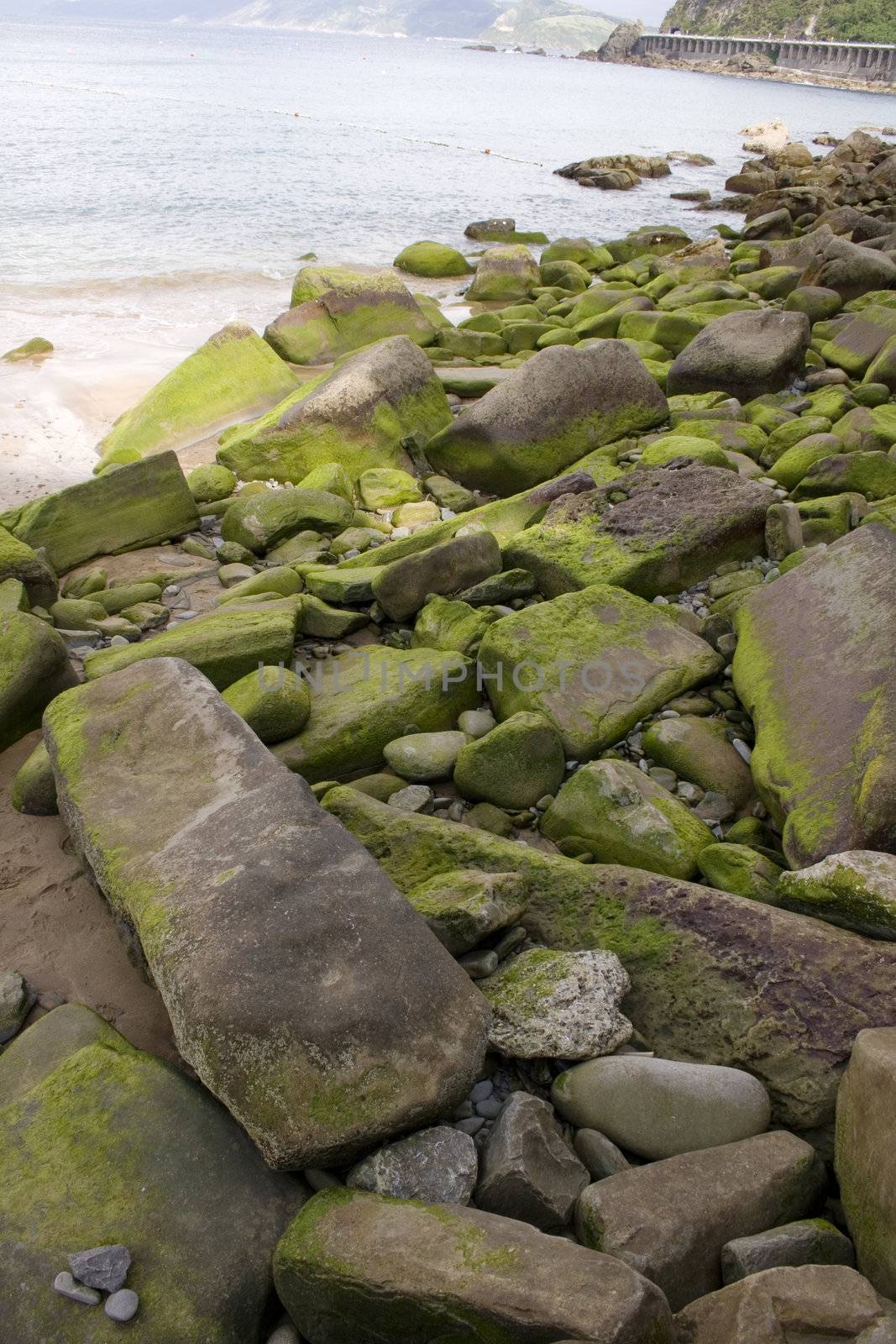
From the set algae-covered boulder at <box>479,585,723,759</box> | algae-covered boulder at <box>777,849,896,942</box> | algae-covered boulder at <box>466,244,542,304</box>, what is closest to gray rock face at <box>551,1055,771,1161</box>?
algae-covered boulder at <box>777,849,896,942</box>

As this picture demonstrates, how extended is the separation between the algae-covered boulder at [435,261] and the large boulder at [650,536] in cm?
1175

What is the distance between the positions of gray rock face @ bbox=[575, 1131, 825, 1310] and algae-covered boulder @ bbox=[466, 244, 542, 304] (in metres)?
13.3

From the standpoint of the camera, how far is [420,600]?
16.2 feet

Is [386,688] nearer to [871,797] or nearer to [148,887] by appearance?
[148,887]

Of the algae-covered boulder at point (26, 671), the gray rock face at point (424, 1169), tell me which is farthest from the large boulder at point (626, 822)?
the algae-covered boulder at point (26, 671)

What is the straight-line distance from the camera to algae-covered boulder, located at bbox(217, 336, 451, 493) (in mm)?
7281

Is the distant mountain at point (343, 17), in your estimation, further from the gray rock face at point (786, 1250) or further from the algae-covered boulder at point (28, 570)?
the gray rock face at point (786, 1250)

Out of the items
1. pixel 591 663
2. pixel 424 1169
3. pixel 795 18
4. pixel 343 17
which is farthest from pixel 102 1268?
pixel 343 17

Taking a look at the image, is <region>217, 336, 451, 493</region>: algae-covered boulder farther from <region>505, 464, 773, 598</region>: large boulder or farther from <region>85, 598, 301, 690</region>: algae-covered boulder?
<region>85, 598, 301, 690</region>: algae-covered boulder

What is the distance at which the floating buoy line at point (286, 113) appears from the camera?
102ft

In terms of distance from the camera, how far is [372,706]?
4.02m

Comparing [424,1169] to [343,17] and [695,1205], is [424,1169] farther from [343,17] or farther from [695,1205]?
[343,17]

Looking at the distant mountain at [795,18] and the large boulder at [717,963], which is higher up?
the distant mountain at [795,18]

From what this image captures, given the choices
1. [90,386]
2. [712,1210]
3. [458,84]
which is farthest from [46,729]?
[458,84]
